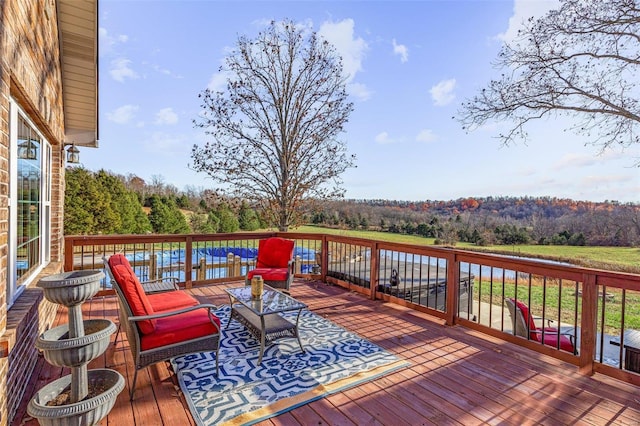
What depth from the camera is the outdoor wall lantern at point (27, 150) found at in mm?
2977

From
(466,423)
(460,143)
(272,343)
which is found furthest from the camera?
(460,143)

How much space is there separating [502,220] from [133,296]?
45.7 ft

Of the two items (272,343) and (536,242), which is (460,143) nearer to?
(536,242)

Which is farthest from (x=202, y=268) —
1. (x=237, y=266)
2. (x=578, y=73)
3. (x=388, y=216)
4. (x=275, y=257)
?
(x=578, y=73)

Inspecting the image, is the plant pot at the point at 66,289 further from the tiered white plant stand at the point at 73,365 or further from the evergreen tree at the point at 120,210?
the evergreen tree at the point at 120,210

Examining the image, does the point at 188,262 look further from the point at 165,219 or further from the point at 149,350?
the point at 165,219

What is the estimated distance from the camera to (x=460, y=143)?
9.61 metres

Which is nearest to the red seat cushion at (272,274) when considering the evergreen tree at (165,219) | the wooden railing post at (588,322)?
the wooden railing post at (588,322)

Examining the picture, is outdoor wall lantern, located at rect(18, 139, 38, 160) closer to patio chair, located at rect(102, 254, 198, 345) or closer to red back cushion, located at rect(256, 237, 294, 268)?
patio chair, located at rect(102, 254, 198, 345)

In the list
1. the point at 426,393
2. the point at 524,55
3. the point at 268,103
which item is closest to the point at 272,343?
the point at 426,393

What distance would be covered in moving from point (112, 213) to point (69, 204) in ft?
4.34

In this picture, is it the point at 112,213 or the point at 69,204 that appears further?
the point at 112,213

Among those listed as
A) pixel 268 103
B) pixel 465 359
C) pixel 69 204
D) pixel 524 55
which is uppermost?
pixel 524 55

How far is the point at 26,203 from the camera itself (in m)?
3.28
